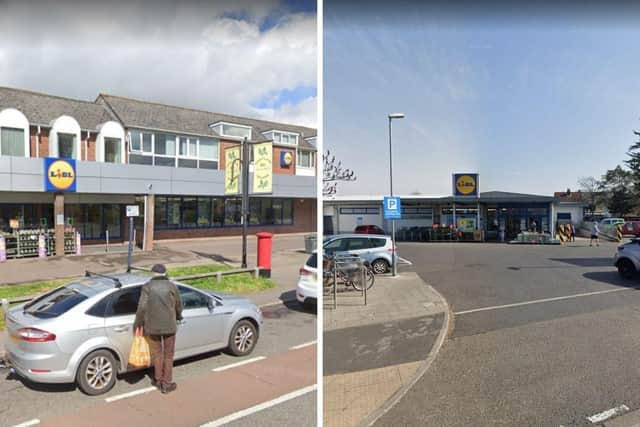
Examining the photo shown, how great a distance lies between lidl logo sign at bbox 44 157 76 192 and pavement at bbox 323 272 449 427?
4.91 feet

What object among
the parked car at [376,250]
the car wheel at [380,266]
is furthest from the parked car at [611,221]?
the car wheel at [380,266]

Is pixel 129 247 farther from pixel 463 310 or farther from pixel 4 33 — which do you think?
pixel 463 310

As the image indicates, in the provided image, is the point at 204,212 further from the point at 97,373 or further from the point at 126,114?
the point at 97,373

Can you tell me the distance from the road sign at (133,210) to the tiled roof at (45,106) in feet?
1.59

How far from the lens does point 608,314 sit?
3.51 m

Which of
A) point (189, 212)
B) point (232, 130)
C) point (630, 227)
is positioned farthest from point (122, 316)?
point (630, 227)

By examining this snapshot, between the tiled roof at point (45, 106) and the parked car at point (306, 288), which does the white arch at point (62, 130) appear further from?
the parked car at point (306, 288)

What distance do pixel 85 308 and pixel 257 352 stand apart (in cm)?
108

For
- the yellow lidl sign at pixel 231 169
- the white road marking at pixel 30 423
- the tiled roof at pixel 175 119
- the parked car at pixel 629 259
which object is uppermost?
the tiled roof at pixel 175 119

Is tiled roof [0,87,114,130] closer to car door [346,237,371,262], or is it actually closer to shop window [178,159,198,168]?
shop window [178,159,198,168]

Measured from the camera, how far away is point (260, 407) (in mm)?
1986

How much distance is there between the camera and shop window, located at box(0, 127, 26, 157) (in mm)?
1983

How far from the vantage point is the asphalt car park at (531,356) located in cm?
186

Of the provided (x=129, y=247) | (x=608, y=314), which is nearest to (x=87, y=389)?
(x=129, y=247)
